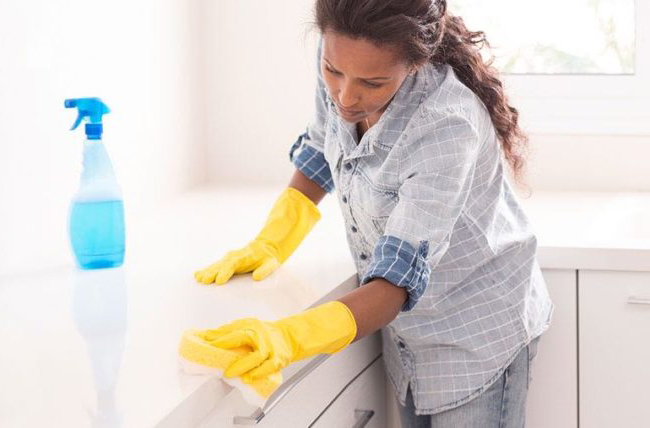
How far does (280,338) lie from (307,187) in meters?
0.61

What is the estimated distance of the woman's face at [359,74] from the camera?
48.9 inches

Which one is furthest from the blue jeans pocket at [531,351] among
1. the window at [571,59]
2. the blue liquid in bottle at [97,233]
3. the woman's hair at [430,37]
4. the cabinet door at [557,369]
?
the window at [571,59]

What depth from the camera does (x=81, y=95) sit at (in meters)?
1.88

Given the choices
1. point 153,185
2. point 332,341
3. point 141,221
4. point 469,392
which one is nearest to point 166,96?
point 153,185

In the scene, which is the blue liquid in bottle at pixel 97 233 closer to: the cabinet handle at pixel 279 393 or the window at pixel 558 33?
the cabinet handle at pixel 279 393

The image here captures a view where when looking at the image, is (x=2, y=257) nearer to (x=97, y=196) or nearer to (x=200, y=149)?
(x=97, y=196)

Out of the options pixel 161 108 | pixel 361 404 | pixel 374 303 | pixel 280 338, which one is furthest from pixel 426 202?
pixel 161 108

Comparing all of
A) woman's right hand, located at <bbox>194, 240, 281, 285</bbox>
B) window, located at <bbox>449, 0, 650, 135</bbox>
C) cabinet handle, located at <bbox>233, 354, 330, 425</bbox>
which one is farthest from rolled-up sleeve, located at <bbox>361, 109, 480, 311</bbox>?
window, located at <bbox>449, 0, 650, 135</bbox>

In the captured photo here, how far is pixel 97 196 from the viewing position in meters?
1.58

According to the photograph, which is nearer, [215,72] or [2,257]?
[2,257]

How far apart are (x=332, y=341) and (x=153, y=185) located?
45.2 inches

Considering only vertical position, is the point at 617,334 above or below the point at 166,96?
below

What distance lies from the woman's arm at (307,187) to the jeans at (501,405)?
1.32 ft

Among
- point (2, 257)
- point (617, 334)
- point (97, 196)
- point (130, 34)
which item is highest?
point (130, 34)
